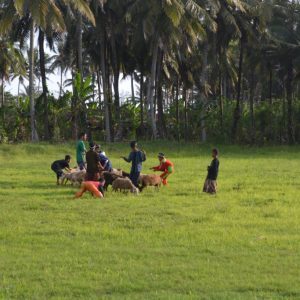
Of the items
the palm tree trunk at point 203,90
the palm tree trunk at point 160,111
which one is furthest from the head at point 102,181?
the palm tree trunk at point 160,111

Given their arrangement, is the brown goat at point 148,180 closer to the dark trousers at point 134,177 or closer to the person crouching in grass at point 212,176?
the dark trousers at point 134,177

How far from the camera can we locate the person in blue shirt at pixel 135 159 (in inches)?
714

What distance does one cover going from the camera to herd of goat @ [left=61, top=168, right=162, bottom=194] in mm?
18094

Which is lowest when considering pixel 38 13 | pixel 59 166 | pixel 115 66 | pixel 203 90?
pixel 59 166

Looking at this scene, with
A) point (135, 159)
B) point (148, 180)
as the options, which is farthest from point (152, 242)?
point (148, 180)

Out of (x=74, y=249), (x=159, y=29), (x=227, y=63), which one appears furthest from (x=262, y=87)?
(x=74, y=249)

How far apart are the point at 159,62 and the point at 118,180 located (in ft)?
88.4

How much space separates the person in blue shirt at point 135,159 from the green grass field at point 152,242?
0.71 meters

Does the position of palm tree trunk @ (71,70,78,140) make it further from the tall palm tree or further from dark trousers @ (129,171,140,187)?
dark trousers @ (129,171,140,187)

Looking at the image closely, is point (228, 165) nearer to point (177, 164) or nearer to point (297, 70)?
point (177, 164)

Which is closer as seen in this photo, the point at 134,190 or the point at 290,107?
the point at 134,190

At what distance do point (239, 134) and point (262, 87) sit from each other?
21.1 m

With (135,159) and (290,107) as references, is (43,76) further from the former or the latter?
(135,159)

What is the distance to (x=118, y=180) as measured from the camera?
59.4ft
